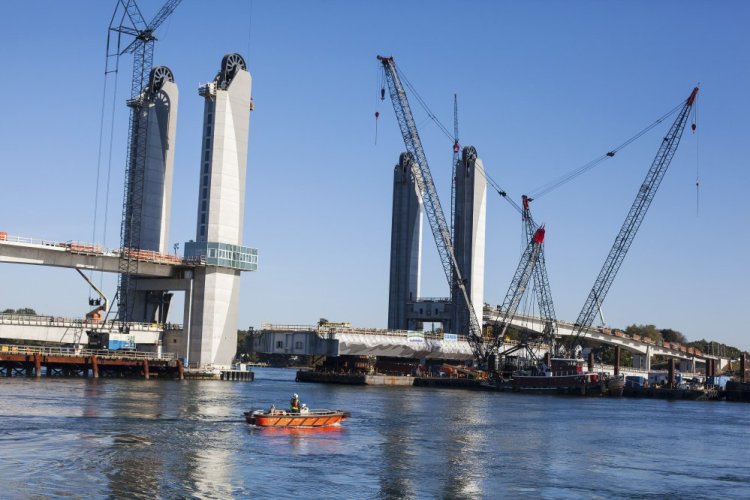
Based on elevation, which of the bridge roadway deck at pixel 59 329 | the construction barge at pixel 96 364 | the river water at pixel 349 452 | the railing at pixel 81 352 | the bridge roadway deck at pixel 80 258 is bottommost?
the river water at pixel 349 452

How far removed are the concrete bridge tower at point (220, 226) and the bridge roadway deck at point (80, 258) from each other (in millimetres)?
4317

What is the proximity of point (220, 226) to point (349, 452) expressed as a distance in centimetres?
8217

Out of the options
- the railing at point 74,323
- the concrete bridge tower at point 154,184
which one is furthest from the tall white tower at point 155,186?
the railing at point 74,323

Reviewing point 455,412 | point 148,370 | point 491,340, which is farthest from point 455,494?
point 491,340

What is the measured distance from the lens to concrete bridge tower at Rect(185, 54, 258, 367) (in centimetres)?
14388

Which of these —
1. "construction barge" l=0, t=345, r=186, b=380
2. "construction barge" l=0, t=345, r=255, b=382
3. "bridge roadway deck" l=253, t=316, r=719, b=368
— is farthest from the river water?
"bridge roadway deck" l=253, t=316, r=719, b=368

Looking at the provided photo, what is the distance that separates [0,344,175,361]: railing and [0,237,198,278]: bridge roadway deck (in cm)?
1182

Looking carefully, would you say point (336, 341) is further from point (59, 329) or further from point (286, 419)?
point (286, 419)

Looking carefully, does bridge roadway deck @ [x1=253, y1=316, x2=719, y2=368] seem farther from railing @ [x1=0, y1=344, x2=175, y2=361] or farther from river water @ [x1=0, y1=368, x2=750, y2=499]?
river water @ [x1=0, y1=368, x2=750, y2=499]

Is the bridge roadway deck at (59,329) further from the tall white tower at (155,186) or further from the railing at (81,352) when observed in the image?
the tall white tower at (155,186)

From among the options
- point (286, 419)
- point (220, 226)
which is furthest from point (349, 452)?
point (220, 226)

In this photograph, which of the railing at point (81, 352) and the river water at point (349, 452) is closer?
the river water at point (349, 452)

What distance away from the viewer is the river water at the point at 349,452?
53.2m

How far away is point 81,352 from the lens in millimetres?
136875
